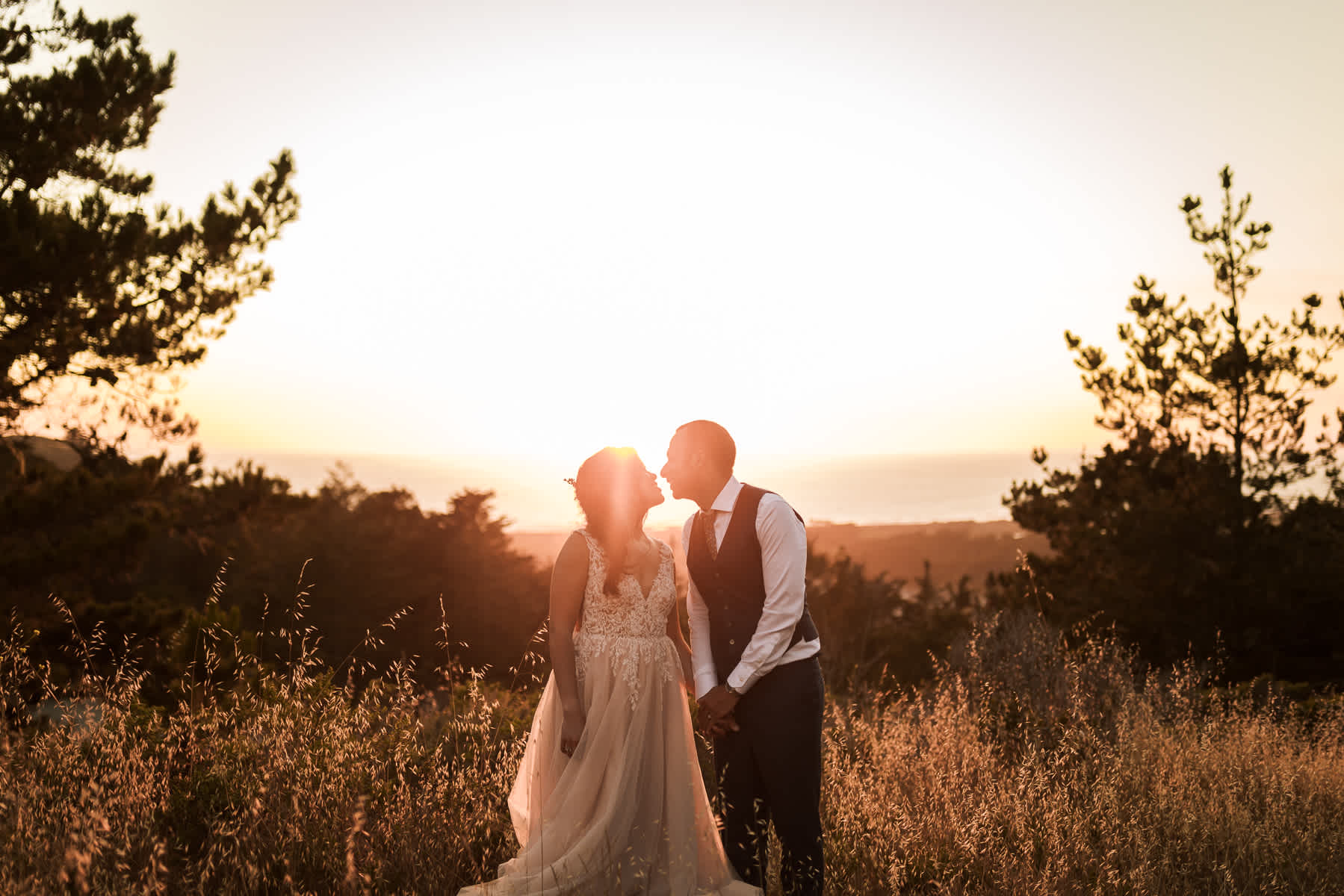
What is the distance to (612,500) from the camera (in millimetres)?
3586

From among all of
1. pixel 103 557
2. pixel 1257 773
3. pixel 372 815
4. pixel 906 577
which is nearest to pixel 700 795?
pixel 372 815

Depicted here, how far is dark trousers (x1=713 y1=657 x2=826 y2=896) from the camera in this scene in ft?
11.2

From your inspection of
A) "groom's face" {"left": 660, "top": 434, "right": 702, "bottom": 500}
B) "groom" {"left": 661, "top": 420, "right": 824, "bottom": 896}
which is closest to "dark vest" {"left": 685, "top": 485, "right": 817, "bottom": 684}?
"groom" {"left": 661, "top": 420, "right": 824, "bottom": 896}

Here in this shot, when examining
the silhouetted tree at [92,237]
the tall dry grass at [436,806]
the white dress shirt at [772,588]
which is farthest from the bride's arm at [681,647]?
the silhouetted tree at [92,237]

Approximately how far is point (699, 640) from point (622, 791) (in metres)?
0.63

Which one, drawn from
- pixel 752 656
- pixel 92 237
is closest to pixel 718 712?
pixel 752 656

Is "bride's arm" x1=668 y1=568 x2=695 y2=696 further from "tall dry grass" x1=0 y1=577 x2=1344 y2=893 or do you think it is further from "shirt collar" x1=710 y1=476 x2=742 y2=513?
"tall dry grass" x1=0 y1=577 x2=1344 y2=893

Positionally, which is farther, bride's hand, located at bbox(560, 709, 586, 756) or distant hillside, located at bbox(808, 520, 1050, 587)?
distant hillside, located at bbox(808, 520, 1050, 587)

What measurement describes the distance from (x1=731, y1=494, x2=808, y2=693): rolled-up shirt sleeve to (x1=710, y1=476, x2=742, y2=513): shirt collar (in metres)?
0.12

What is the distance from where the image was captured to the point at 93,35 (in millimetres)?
12016

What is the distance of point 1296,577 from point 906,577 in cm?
973

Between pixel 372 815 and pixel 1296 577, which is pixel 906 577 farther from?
pixel 372 815

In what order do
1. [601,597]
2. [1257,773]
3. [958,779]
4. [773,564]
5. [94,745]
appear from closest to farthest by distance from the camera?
[773,564]
[601,597]
[94,745]
[958,779]
[1257,773]

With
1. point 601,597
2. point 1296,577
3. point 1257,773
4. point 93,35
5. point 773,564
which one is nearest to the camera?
point 773,564
